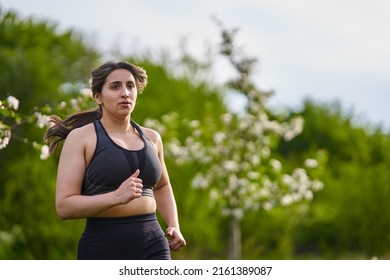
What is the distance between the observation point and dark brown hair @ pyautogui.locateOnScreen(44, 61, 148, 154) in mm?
3520

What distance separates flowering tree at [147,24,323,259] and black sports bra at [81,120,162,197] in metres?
10.5

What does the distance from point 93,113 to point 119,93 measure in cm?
36

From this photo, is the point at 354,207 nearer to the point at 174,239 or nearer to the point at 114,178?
the point at 174,239

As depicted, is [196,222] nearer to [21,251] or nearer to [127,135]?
[21,251]

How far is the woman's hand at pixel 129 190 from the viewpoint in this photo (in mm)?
3182

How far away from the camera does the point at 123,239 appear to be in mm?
3396

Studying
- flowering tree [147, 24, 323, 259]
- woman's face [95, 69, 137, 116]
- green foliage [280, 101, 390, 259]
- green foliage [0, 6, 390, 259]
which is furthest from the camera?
green foliage [280, 101, 390, 259]

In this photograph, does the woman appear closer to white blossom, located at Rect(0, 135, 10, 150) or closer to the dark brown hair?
the dark brown hair

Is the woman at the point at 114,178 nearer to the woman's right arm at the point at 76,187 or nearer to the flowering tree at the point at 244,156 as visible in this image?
the woman's right arm at the point at 76,187

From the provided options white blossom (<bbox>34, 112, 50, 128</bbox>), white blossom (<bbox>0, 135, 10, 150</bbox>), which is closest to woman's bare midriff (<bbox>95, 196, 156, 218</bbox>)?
white blossom (<bbox>0, 135, 10, 150</bbox>)

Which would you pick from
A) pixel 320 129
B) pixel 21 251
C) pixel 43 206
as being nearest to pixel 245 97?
pixel 43 206

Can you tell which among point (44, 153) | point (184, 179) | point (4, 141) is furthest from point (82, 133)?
point (184, 179)

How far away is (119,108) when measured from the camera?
346 centimetres

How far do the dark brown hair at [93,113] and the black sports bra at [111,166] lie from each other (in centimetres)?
26
